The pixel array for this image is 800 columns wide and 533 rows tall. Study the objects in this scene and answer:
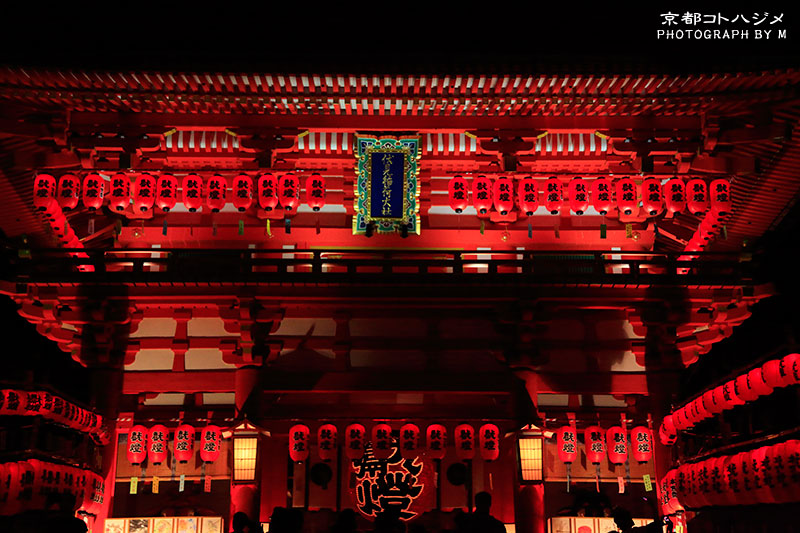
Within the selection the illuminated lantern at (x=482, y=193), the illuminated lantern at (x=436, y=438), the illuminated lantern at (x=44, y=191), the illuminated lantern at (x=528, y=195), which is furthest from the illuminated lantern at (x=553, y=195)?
the illuminated lantern at (x=44, y=191)

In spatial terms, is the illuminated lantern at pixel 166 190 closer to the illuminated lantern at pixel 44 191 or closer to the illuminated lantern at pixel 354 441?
the illuminated lantern at pixel 44 191

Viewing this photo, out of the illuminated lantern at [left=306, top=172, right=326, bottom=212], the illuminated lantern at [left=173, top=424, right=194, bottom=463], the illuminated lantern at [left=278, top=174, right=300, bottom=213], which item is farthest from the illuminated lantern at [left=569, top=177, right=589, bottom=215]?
the illuminated lantern at [left=173, top=424, right=194, bottom=463]

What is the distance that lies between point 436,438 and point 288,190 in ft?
16.0

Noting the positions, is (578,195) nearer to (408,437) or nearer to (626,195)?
(626,195)

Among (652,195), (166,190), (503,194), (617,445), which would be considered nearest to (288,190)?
(166,190)

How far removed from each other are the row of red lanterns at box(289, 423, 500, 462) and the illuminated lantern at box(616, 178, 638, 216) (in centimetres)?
428

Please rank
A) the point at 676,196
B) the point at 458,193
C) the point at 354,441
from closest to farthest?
the point at 676,196
the point at 458,193
the point at 354,441

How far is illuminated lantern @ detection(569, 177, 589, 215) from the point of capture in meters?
12.3

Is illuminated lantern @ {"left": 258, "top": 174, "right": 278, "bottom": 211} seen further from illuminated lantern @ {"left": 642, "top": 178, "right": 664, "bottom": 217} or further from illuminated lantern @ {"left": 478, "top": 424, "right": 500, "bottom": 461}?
illuminated lantern @ {"left": 642, "top": 178, "right": 664, "bottom": 217}

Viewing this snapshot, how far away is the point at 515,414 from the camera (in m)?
12.4

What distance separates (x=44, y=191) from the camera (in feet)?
39.5

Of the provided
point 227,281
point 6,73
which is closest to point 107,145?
point 6,73

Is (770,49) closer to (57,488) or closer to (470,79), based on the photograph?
(470,79)

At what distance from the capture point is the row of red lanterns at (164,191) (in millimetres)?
12109
